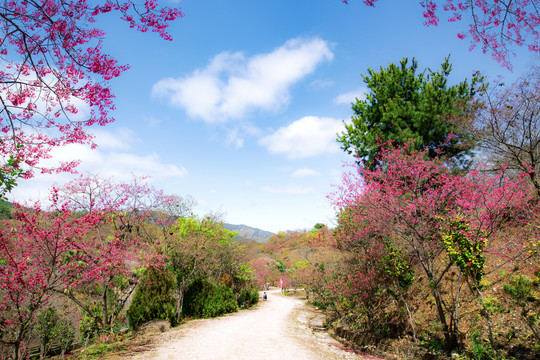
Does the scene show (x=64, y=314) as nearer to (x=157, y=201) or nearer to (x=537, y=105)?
(x=157, y=201)

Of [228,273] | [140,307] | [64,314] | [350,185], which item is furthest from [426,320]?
[228,273]

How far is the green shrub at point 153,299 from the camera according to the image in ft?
31.9

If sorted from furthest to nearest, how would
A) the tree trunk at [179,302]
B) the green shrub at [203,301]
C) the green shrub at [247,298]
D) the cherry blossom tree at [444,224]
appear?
1. the green shrub at [247,298]
2. the green shrub at [203,301]
3. the tree trunk at [179,302]
4. the cherry blossom tree at [444,224]

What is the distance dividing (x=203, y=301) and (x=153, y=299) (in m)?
4.37

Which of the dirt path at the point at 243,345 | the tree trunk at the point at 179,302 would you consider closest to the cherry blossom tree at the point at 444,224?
the dirt path at the point at 243,345

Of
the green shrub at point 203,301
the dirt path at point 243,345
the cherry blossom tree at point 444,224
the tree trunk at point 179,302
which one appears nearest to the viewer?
the cherry blossom tree at point 444,224

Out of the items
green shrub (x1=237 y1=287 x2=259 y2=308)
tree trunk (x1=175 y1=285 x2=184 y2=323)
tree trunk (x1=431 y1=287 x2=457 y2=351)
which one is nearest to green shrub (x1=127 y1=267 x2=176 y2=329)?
tree trunk (x1=175 y1=285 x2=184 y2=323)

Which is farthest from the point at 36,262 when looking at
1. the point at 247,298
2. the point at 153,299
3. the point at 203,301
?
the point at 247,298

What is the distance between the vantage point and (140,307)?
9805 millimetres

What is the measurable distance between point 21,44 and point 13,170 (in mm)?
2067

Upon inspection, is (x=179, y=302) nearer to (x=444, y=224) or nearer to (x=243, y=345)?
(x=243, y=345)

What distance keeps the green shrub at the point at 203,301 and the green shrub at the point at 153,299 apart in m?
2.62

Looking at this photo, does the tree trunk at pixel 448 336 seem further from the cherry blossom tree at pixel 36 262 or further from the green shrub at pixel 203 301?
the green shrub at pixel 203 301

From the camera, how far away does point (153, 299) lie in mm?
10188
